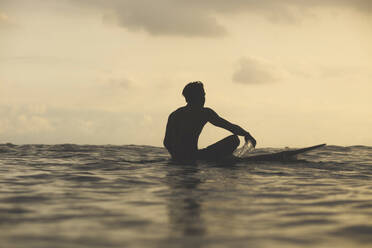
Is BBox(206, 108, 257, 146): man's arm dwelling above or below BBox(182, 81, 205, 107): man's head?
below

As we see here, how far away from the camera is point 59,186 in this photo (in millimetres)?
6398

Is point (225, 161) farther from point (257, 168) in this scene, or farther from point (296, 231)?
point (296, 231)

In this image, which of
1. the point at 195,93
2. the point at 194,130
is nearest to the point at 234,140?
the point at 194,130

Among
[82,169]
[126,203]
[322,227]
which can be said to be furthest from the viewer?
[82,169]

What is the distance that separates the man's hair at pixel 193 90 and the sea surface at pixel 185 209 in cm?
179

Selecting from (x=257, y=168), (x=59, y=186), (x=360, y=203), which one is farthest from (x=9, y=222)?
(x=257, y=168)

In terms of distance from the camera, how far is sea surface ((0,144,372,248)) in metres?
3.48

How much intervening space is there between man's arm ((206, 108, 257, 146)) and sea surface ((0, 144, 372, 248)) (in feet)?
4.39

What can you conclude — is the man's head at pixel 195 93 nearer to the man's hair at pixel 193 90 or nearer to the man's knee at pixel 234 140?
the man's hair at pixel 193 90

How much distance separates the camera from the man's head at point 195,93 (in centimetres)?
928

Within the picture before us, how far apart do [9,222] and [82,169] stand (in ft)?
15.7

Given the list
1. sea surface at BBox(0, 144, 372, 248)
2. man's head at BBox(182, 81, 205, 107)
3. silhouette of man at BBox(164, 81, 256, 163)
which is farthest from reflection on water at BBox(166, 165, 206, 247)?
man's head at BBox(182, 81, 205, 107)

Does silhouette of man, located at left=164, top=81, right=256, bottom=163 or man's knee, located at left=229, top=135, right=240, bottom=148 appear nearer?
silhouette of man, located at left=164, top=81, right=256, bottom=163

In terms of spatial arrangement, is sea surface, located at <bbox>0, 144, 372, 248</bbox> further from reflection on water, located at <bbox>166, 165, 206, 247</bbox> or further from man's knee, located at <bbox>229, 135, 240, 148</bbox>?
man's knee, located at <bbox>229, 135, 240, 148</bbox>
